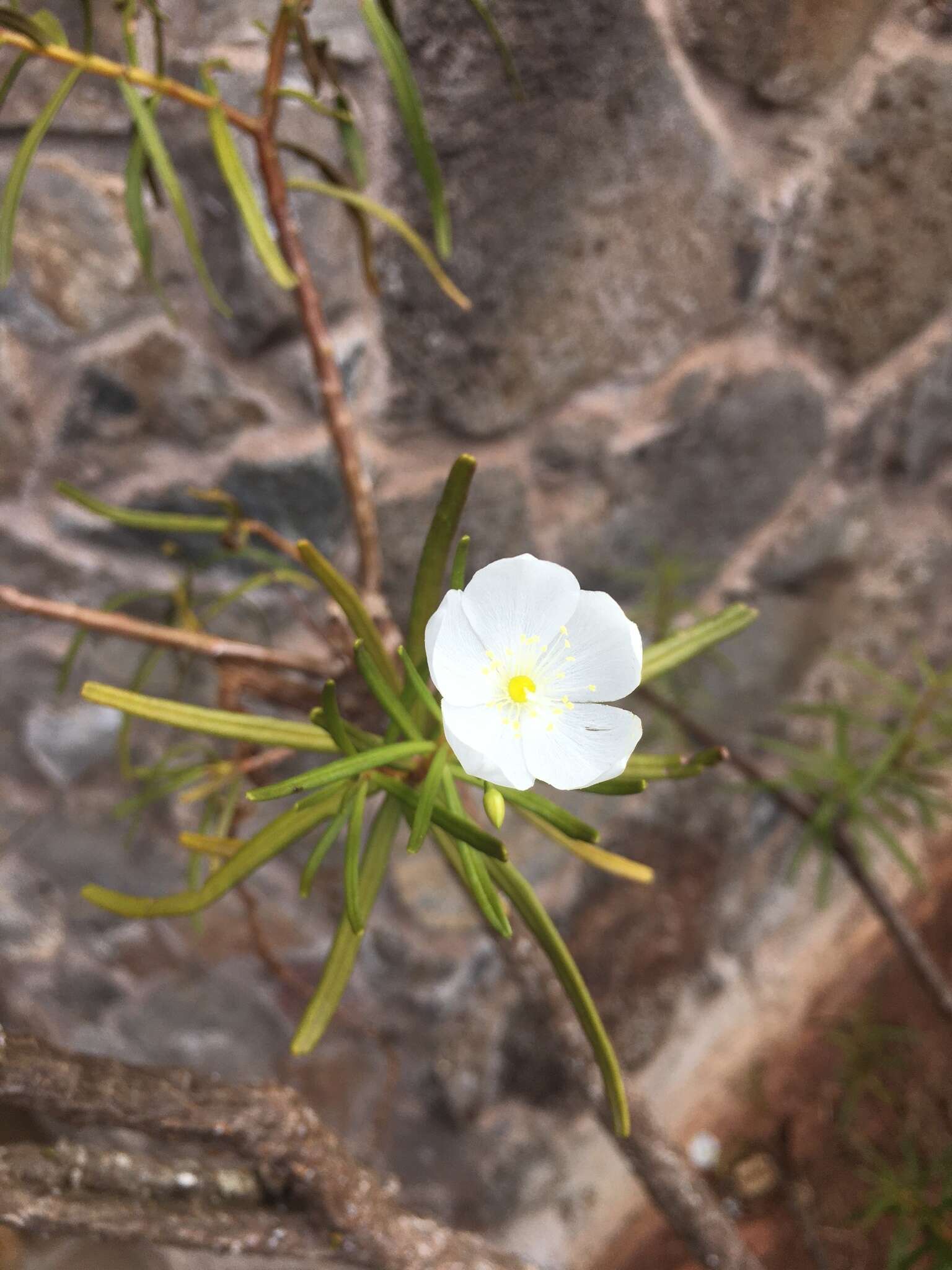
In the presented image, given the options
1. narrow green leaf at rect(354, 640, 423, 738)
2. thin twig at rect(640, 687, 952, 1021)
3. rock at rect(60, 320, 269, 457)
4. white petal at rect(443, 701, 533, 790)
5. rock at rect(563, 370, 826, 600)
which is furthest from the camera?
thin twig at rect(640, 687, 952, 1021)

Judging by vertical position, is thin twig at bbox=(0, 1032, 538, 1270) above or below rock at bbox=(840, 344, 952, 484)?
below

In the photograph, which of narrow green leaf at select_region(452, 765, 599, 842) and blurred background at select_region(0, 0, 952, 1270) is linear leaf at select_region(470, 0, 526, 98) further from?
narrow green leaf at select_region(452, 765, 599, 842)

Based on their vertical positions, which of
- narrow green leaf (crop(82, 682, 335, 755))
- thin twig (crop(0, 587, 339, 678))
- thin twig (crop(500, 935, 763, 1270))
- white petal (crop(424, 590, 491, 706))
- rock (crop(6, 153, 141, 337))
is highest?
rock (crop(6, 153, 141, 337))

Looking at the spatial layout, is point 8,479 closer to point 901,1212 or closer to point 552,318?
point 552,318

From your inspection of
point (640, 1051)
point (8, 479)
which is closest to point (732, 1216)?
point (640, 1051)

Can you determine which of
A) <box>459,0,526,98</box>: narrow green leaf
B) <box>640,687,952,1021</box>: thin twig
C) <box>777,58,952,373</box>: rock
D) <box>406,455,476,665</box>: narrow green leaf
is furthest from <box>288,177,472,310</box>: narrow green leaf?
<box>640,687,952,1021</box>: thin twig

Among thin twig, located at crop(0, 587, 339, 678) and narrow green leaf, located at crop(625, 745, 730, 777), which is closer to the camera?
narrow green leaf, located at crop(625, 745, 730, 777)

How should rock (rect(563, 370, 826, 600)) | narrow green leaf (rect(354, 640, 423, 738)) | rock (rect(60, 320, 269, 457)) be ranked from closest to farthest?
narrow green leaf (rect(354, 640, 423, 738)), rock (rect(60, 320, 269, 457)), rock (rect(563, 370, 826, 600))
